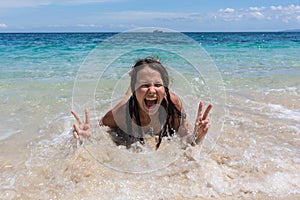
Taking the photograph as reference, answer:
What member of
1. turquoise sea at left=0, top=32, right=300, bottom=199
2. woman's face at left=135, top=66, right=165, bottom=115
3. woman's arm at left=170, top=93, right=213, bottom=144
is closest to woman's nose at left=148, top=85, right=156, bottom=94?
woman's face at left=135, top=66, right=165, bottom=115

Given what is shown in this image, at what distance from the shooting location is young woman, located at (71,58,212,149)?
10.6 feet

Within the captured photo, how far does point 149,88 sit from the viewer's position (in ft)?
10.3

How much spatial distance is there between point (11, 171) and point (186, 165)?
62.6 inches

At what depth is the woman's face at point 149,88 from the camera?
10.4ft

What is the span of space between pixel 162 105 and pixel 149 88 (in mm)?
455

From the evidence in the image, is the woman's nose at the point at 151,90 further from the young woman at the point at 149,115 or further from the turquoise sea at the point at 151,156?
the turquoise sea at the point at 151,156

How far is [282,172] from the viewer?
2811 millimetres

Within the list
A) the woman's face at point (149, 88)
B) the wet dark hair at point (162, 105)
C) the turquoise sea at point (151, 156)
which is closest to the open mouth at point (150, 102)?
the woman's face at point (149, 88)

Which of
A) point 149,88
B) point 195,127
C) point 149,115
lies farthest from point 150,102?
point 195,127

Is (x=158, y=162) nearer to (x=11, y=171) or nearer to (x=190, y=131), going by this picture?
(x=190, y=131)

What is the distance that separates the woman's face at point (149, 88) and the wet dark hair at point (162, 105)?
0.07 metres

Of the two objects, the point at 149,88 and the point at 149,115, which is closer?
the point at 149,88

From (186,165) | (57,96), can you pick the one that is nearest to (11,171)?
(186,165)

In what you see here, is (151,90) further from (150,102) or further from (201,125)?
(201,125)
